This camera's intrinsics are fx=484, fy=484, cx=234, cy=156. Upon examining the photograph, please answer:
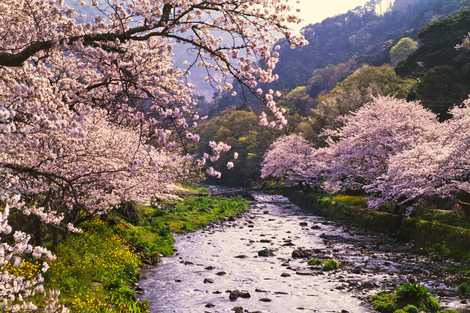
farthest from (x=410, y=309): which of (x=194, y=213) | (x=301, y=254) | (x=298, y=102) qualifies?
(x=298, y=102)

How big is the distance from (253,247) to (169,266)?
27.6ft

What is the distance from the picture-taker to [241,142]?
11862 cm

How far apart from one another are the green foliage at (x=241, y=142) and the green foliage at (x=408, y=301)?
84.9 m

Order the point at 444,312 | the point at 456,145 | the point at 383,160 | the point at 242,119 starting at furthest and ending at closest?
the point at 242,119
the point at 383,160
the point at 456,145
the point at 444,312

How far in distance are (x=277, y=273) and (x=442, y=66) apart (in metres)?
45.7

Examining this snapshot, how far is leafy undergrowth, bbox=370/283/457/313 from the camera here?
1927cm

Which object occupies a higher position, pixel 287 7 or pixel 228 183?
pixel 287 7

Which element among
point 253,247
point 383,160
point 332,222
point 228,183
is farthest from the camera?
point 228,183

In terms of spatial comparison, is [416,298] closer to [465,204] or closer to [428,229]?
[428,229]

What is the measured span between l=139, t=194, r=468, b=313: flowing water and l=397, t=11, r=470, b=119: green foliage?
2412 centimetres

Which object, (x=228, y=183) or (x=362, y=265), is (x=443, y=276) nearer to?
(x=362, y=265)

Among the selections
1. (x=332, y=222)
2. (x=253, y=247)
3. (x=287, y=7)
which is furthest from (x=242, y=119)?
(x=287, y=7)

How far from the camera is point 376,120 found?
45406 mm

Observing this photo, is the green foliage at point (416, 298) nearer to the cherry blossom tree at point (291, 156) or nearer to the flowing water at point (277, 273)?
the flowing water at point (277, 273)
